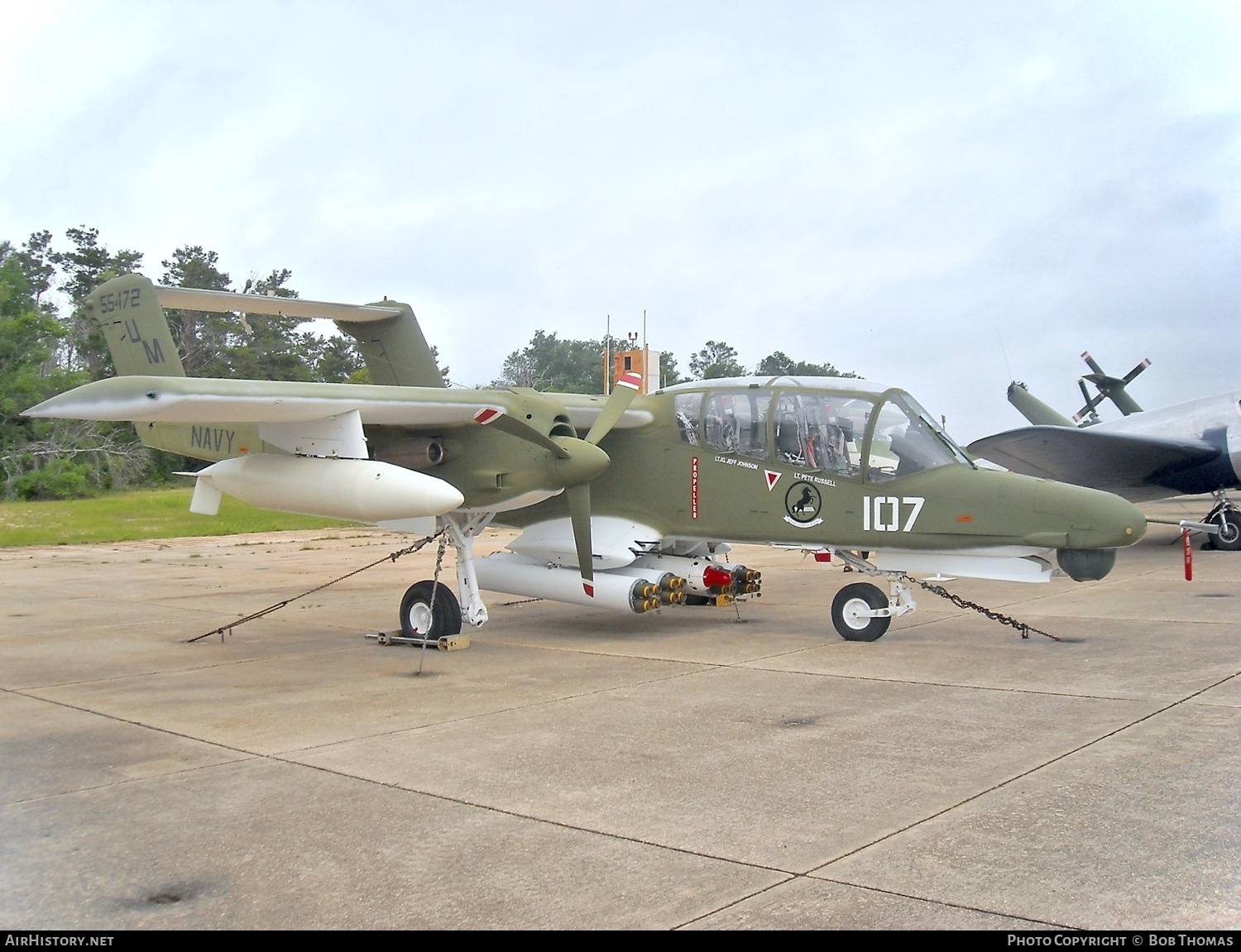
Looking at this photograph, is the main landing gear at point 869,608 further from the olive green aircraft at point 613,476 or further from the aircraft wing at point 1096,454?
the aircraft wing at point 1096,454

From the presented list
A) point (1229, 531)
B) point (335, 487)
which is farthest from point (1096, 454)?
point (335, 487)

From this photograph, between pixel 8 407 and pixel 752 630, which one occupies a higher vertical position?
pixel 8 407

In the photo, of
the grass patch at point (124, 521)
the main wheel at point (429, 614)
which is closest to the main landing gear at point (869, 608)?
the main wheel at point (429, 614)

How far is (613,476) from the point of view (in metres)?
11.8

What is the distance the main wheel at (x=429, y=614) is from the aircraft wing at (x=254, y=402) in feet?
5.74

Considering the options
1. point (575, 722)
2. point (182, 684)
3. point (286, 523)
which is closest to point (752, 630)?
point (575, 722)

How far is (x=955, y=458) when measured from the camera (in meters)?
10.2

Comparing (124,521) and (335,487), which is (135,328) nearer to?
(335,487)

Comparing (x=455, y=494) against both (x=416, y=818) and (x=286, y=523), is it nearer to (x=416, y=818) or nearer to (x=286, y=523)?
(x=416, y=818)

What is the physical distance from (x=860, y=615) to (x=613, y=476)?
124 inches

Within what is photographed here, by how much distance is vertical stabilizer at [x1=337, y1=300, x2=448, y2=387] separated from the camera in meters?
13.4

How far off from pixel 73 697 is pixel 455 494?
11.3 ft

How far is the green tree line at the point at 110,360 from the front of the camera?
34500 millimetres

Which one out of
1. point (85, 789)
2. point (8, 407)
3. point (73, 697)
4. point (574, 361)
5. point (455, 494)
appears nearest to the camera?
point (85, 789)
